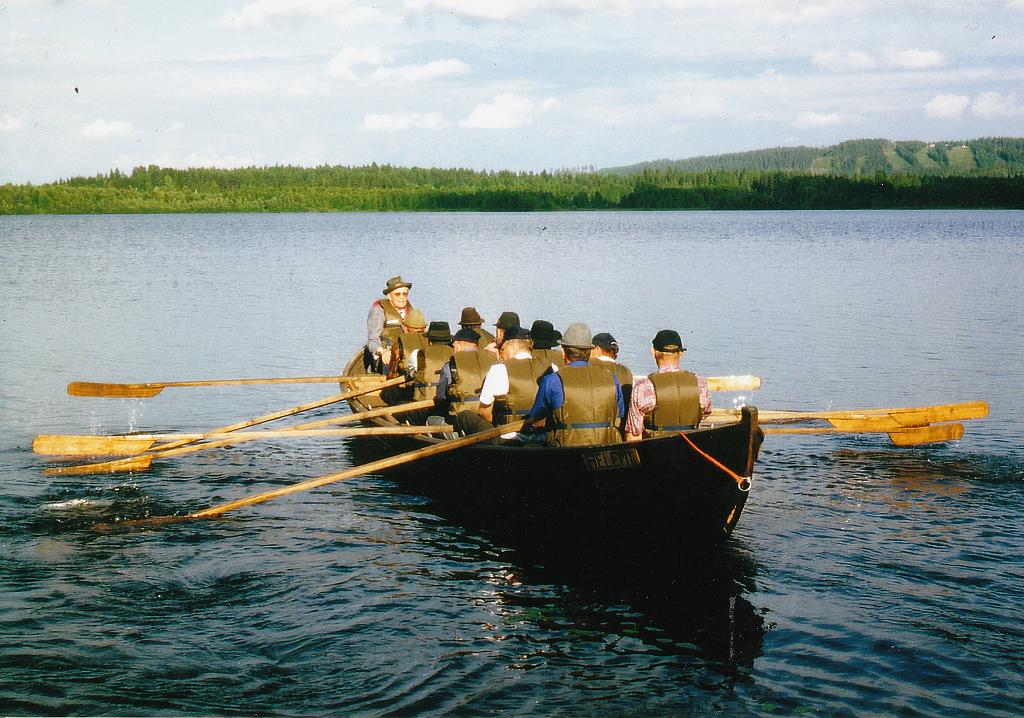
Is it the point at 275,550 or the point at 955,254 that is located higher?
the point at 955,254

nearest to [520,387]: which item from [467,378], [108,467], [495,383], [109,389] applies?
[495,383]

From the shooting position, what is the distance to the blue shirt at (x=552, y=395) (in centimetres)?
1006

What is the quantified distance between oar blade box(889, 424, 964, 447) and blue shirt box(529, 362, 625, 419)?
5.64 meters

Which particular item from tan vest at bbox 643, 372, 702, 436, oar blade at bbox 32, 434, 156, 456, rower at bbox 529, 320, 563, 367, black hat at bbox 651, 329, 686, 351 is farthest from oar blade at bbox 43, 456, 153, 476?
black hat at bbox 651, 329, 686, 351

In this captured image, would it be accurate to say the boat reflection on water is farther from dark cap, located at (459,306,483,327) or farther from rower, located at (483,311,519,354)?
dark cap, located at (459,306,483,327)

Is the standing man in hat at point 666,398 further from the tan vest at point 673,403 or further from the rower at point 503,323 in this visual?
the rower at point 503,323

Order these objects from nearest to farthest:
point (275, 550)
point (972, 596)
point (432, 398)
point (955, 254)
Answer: point (972, 596) < point (275, 550) < point (432, 398) < point (955, 254)

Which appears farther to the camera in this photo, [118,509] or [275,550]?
[118,509]

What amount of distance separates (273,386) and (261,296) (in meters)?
16.9

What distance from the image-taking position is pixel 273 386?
2122 centimetres

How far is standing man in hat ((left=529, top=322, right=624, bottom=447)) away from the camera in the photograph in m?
10.0

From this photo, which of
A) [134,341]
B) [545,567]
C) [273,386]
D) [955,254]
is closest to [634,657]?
[545,567]

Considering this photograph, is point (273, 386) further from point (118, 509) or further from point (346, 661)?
point (346, 661)

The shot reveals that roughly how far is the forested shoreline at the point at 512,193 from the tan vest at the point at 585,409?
12087cm
